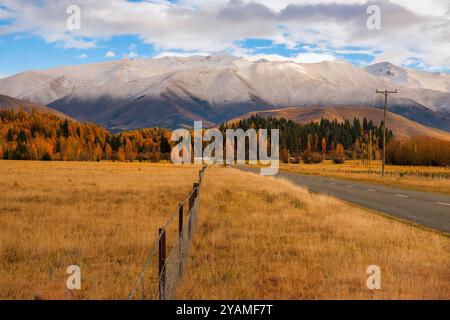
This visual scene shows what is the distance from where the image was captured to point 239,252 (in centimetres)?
1066

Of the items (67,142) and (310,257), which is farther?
(67,142)

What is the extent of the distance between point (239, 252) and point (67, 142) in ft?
519

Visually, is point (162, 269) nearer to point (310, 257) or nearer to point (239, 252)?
point (239, 252)

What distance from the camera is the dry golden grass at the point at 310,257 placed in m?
7.79

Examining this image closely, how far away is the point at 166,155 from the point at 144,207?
15416cm

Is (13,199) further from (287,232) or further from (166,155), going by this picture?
(166,155)

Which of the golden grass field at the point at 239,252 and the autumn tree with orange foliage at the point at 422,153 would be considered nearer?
→ the golden grass field at the point at 239,252

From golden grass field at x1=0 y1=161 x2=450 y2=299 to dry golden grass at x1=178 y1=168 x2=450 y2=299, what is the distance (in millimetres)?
21

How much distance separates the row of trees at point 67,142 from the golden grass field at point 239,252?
13740 cm

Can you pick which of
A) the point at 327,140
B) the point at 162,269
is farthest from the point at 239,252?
the point at 327,140

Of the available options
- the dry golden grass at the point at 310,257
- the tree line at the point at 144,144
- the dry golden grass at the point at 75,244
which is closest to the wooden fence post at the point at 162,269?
the dry golden grass at the point at 310,257

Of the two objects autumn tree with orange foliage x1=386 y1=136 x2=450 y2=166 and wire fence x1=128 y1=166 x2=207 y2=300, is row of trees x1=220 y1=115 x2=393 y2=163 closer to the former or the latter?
autumn tree with orange foliage x1=386 y1=136 x2=450 y2=166

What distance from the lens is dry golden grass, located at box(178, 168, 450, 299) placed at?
7.79m

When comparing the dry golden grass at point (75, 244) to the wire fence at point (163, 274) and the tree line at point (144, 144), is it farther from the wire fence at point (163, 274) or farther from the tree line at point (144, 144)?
the tree line at point (144, 144)
